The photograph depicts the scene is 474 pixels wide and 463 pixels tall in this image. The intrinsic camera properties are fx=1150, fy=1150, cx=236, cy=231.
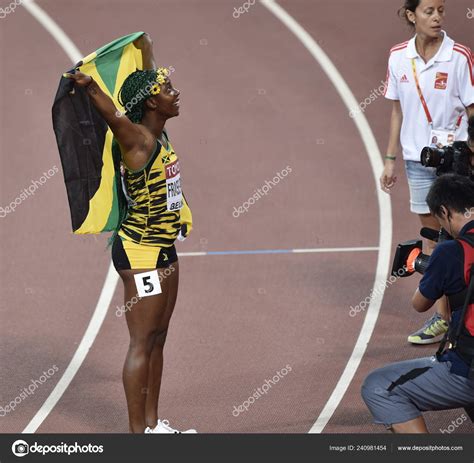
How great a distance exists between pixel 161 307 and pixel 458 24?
9289 mm

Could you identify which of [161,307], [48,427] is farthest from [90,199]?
[48,427]

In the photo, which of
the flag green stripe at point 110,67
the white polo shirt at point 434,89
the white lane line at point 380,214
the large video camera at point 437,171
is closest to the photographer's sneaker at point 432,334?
the white lane line at point 380,214

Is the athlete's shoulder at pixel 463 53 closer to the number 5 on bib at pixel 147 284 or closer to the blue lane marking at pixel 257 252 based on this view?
the blue lane marking at pixel 257 252

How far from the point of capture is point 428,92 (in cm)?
924

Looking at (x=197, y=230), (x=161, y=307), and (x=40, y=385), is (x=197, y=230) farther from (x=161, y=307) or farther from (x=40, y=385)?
(x=161, y=307)

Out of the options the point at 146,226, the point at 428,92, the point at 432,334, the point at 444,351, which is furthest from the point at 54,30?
the point at 444,351

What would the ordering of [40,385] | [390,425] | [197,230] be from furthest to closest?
1. [197,230]
2. [40,385]
3. [390,425]

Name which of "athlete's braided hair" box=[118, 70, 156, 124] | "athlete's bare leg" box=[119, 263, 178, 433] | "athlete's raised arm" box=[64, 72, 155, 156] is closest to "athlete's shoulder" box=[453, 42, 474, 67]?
"athlete's braided hair" box=[118, 70, 156, 124]

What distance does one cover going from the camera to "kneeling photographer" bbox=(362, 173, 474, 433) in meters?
6.73

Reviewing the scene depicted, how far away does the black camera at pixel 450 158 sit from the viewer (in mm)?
8047

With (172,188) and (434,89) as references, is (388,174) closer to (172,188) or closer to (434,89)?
(434,89)

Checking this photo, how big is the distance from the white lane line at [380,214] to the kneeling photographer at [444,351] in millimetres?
1260

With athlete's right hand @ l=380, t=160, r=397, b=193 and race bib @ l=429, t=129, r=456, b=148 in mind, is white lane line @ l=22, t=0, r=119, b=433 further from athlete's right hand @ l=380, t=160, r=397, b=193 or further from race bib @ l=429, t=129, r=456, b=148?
race bib @ l=429, t=129, r=456, b=148

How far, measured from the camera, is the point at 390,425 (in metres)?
6.93
